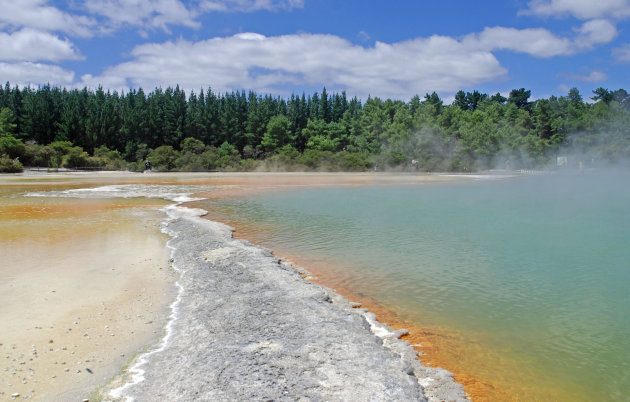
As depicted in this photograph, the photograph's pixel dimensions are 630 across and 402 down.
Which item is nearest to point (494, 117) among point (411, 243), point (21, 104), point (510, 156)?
point (510, 156)

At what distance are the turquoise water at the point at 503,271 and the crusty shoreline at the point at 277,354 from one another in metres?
1.29

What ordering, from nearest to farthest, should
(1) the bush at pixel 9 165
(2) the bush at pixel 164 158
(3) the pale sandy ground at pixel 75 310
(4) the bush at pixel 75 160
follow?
(3) the pale sandy ground at pixel 75 310
(1) the bush at pixel 9 165
(4) the bush at pixel 75 160
(2) the bush at pixel 164 158

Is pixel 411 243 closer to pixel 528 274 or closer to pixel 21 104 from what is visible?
pixel 528 274

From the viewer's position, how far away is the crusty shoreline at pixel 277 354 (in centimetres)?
432

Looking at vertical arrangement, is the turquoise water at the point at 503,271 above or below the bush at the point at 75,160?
below

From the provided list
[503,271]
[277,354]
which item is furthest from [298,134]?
[277,354]

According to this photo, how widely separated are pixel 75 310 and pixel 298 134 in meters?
83.0

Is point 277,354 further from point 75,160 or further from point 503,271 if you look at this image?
point 75,160

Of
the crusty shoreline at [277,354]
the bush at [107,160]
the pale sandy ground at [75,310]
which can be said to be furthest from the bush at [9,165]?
the crusty shoreline at [277,354]

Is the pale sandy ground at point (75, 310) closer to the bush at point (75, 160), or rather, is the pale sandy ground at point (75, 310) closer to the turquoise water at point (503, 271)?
the turquoise water at point (503, 271)

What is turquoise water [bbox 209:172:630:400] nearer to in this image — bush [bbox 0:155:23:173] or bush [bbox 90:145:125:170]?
bush [bbox 0:155:23:173]

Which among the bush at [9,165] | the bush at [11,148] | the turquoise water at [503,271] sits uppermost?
the bush at [11,148]

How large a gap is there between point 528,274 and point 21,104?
92656 mm

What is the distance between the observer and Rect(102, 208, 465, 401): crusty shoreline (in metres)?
4.32
